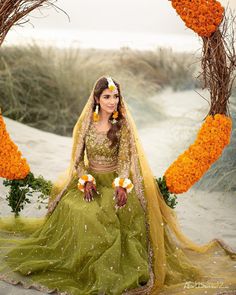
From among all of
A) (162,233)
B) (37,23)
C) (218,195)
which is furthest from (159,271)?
(37,23)

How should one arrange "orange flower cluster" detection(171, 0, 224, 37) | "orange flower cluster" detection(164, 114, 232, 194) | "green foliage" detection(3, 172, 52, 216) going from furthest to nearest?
1. "green foliage" detection(3, 172, 52, 216)
2. "orange flower cluster" detection(164, 114, 232, 194)
3. "orange flower cluster" detection(171, 0, 224, 37)

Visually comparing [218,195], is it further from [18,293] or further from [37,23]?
[37,23]

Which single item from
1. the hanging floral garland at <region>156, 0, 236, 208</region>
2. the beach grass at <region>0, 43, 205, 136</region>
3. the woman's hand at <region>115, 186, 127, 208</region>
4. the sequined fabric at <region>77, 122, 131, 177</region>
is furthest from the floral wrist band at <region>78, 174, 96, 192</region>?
the beach grass at <region>0, 43, 205, 136</region>

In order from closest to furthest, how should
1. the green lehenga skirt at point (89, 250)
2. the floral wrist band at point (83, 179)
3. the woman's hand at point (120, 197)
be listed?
the green lehenga skirt at point (89, 250) < the woman's hand at point (120, 197) < the floral wrist band at point (83, 179)

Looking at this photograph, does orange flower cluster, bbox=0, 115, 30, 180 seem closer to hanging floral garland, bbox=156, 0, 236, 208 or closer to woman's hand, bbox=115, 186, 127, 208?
woman's hand, bbox=115, 186, 127, 208

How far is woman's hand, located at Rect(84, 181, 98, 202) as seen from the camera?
372 cm

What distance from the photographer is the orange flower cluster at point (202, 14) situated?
392 cm

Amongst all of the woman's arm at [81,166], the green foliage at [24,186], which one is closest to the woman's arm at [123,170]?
the woman's arm at [81,166]

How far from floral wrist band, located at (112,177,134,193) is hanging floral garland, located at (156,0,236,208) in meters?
0.48

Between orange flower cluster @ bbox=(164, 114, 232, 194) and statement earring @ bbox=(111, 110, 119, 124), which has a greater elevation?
statement earring @ bbox=(111, 110, 119, 124)

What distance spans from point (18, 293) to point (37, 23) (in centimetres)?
1071

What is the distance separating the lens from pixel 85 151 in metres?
4.17

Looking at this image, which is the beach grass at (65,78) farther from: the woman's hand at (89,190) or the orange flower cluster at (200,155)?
the woman's hand at (89,190)

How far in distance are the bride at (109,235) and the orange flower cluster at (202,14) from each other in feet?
2.36
